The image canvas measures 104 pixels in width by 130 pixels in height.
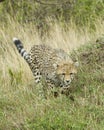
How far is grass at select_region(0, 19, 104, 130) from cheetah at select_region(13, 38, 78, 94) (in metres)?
0.16

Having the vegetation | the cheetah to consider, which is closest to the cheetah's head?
the cheetah

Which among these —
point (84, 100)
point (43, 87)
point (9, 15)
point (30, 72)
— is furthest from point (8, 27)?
point (84, 100)

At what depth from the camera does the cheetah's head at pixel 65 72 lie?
205 inches

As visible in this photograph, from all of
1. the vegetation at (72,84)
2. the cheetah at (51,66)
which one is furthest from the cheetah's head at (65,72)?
the vegetation at (72,84)

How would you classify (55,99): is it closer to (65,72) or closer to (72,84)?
(65,72)

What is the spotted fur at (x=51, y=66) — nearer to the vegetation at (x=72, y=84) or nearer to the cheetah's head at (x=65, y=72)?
the cheetah's head at (x=65, y=72)

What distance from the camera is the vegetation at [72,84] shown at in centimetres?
445

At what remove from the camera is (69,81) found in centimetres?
520

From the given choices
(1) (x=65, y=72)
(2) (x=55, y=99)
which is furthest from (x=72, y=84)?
(2) (x=55, y=99)

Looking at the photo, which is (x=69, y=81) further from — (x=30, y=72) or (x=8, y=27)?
(x=8, y=27)

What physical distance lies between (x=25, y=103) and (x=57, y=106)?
Result: 39 cm

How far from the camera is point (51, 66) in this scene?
551 cm

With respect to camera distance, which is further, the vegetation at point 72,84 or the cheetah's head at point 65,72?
the cheetah's head at point 65,72

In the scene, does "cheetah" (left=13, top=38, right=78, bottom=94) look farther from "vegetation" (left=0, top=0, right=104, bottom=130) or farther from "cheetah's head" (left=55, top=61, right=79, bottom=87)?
"vegetation" (left=0, top=0, right=104, bottom=130)
